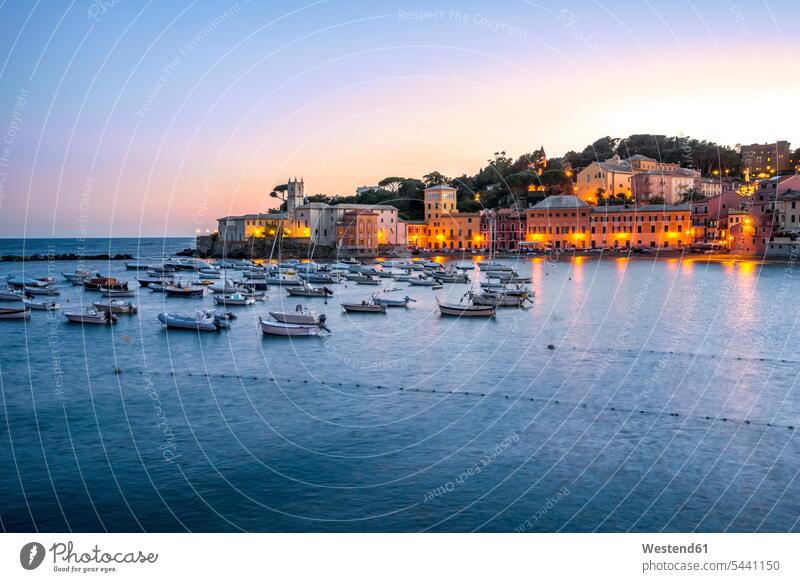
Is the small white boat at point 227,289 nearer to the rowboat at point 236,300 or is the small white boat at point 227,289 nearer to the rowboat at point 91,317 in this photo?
the rowboat at point 236,300

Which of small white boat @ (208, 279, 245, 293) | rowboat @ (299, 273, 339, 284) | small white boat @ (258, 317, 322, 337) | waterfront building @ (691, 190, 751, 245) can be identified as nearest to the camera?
small white boat @ (258, 317, 322, 337)

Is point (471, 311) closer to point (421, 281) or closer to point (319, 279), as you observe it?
point (421, 281)

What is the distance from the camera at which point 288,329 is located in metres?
27.4

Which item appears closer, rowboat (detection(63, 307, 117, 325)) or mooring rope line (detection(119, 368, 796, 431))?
mooring rope line (detection(119, 368, 796, 431))

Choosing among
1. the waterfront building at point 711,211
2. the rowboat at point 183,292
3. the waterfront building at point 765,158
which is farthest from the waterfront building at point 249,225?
the waterfront building at point 765,158

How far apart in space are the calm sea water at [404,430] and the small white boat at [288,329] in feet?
1.92

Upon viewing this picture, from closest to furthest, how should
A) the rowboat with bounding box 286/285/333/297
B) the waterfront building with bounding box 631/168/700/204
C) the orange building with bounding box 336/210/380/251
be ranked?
the rowboat with bounding box 286/285/333/297 → the orange building with bounding box 336/210/380/251 → the waterfront building with bounding box 631/168/700/204

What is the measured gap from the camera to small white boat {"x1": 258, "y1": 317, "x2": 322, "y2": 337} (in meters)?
27.5

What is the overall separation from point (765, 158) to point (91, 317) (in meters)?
105

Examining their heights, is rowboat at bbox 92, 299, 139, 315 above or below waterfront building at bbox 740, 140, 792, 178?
below

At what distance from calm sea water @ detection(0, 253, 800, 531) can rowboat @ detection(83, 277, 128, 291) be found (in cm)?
1842

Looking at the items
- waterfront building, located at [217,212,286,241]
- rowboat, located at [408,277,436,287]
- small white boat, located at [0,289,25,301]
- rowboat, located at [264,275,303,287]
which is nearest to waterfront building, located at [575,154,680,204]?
waterfront building, located at [217,212,286,241]

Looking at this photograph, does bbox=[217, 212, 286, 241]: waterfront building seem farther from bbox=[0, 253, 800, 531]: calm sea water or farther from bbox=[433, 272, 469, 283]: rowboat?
bbox=[0, 253, 800, 531]: calm sea water

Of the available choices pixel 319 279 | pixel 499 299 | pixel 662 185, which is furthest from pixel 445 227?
pixel 499 299
